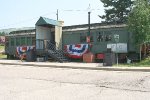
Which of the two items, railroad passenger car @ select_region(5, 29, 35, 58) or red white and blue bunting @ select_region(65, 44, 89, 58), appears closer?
red white and blue bunting @ select_region(65, 44, 89, 58)

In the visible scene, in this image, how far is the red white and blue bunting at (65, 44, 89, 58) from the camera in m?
31.7

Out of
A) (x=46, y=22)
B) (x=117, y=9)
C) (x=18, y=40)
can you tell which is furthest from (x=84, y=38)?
(x=117, y=9)

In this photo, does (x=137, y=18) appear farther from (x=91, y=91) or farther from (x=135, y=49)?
(x=91, y=91)

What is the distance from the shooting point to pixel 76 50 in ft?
106

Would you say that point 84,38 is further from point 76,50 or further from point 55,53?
point 55,53

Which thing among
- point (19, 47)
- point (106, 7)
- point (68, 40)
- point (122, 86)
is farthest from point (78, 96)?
point (106, 7)

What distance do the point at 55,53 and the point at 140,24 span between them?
33.6ft

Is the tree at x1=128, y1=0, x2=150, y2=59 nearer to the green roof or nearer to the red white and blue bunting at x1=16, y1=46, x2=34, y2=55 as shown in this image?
Result: the green roof

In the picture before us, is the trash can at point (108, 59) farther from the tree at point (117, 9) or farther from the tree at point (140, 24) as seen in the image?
the tree at point (117, 9)

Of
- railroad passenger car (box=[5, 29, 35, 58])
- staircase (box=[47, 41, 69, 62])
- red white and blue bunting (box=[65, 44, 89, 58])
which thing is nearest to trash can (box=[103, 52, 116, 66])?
red white and blue bunting (box=[65, 44, 89, 58])

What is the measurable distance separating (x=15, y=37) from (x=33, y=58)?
6.46 m

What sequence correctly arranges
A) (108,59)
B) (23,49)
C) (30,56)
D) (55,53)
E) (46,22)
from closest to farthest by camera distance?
(108,59) < (55,53) < (46,22) < (30,56) < (23,49)

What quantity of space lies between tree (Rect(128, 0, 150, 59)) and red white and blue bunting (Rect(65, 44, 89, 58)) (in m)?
6.29

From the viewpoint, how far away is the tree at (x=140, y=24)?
2605 centimetres
